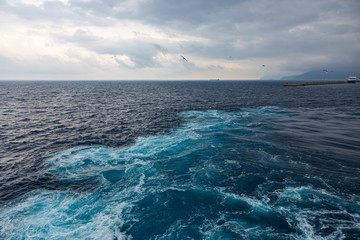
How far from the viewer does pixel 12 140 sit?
4028 cm

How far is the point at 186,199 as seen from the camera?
73.6 feet

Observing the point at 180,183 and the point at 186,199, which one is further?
the point at 180,183

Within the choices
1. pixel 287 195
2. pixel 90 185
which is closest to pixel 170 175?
pixel 90 185

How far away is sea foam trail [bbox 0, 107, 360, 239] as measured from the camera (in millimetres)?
18047

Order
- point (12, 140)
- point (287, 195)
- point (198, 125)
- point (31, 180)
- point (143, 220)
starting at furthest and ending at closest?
point (198, 125) < point (12, 140) < point (31, 180) < point (287, 195) < point (143, 220)

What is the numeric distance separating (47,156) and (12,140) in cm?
1434

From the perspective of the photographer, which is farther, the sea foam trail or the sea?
the sea

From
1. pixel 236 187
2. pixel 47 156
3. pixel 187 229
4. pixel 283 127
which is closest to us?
pixel 187 229

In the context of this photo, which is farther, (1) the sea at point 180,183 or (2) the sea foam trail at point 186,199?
(1) the sea at point 180,183

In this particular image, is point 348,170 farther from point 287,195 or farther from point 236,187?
point 236,187

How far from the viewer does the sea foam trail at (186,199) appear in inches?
711

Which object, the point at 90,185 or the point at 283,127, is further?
the point at 283,127

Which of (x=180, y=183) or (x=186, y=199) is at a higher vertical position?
(x=180, y=183)

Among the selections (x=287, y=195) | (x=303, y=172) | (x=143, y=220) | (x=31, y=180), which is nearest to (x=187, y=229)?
(x=143, y=220)
